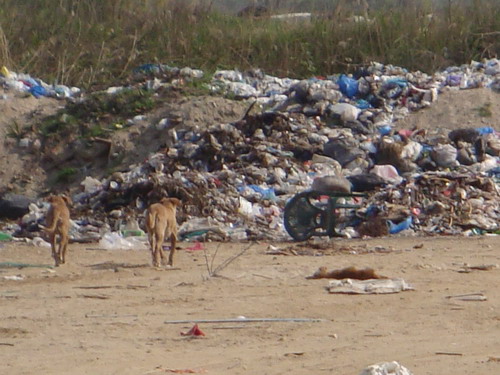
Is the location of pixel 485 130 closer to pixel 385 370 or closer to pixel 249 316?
pixel 249 316

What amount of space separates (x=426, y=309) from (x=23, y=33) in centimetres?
1429

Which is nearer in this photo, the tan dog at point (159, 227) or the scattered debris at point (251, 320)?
the scattered debris at point (251, 320)

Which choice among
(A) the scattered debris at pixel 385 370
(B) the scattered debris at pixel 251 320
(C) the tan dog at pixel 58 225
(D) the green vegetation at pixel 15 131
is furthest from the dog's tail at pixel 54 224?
(D) the green vegetation at pixel 15 131

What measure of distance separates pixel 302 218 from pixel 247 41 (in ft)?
27.4

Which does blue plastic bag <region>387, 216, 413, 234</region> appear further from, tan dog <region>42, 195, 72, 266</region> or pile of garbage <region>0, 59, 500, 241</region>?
tan dog <region>42, 195, 72, 266</region>

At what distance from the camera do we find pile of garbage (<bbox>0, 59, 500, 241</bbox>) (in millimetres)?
13031

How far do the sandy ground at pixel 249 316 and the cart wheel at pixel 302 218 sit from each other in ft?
4.56

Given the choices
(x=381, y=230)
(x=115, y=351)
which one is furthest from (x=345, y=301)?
(x=381, y=230)

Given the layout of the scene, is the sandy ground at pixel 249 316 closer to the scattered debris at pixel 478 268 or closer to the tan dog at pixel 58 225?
the scattered debris at pixel 478 268

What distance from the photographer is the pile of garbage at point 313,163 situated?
13031 mm

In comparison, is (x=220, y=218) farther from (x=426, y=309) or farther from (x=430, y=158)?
(x=426, y=309)

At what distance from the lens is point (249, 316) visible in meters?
7.68

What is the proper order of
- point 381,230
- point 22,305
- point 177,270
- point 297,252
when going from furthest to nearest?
point 381,230 < point 297,252 < point 177,270 < point 22,305

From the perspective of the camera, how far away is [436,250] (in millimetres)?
11195
